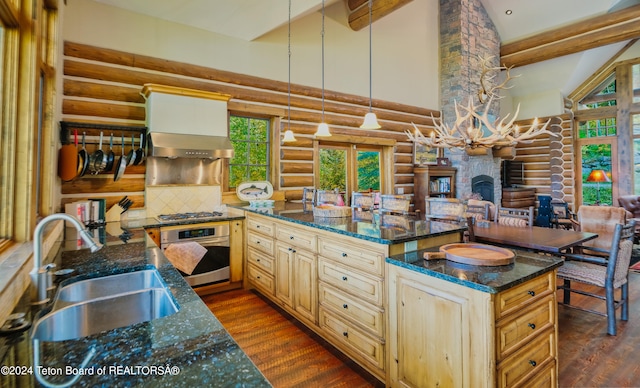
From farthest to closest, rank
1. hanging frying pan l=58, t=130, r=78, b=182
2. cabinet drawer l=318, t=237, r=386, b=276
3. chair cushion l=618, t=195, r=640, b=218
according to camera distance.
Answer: chair cushion l=618, t=195, r=640, b=218 < hanging frying pan l=58, t=130, r=78, b=182 < cabinet drawer l=318, t=237, r=386, b=276

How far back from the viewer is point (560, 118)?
27.3 feet

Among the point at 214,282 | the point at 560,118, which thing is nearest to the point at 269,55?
the point at 214,282

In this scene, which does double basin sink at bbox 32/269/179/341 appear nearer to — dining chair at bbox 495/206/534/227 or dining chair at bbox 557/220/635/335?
dining chair at bbox 557/220/635/335

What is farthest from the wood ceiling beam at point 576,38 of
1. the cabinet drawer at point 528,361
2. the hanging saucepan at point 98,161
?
the hanging saucepan at point 98,161

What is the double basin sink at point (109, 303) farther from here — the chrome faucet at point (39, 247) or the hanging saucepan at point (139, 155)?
the hanging saucepan at point (139, 155)

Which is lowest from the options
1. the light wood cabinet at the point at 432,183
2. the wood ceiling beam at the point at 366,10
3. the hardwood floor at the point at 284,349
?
the hardwood floor at the point at 284,349

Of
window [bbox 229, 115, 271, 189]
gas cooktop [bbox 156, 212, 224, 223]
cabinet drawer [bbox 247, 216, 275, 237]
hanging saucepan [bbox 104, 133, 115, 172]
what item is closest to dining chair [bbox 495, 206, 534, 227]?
cabinet drawer [bbox 247, 216, 275, 237]

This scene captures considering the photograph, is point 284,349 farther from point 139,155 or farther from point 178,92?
point 178,92

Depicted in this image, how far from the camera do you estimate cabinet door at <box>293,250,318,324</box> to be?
2707mm

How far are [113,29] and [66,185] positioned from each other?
→ 73.9 inches

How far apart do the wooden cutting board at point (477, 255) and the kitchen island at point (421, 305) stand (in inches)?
1.6

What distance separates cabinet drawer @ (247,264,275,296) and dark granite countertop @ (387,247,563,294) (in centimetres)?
181

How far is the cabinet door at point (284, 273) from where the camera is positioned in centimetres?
304

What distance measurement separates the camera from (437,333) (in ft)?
5.60
